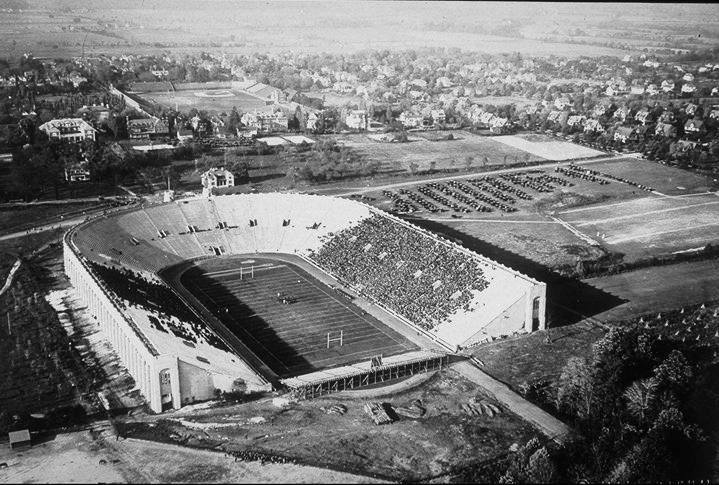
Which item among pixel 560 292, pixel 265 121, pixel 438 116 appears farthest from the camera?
pixel 438 116

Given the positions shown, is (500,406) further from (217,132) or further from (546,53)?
(546,53)

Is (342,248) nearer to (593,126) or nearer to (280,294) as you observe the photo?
(280,294)

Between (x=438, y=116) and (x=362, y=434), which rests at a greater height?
(x=438, y=116)

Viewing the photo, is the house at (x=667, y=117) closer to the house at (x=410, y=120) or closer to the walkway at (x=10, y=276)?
the house at (x=410, y=120)

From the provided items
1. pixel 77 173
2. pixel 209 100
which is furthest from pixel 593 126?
pixel 77 173

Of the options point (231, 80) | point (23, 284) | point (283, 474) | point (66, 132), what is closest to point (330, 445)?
point (283, 474)

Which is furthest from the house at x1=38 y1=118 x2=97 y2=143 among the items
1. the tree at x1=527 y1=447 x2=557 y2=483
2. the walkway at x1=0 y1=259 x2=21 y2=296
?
the tree at x1=527 y1=447 x2=557 y2=483

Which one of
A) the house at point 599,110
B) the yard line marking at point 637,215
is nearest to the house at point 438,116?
the house at point 599,110
